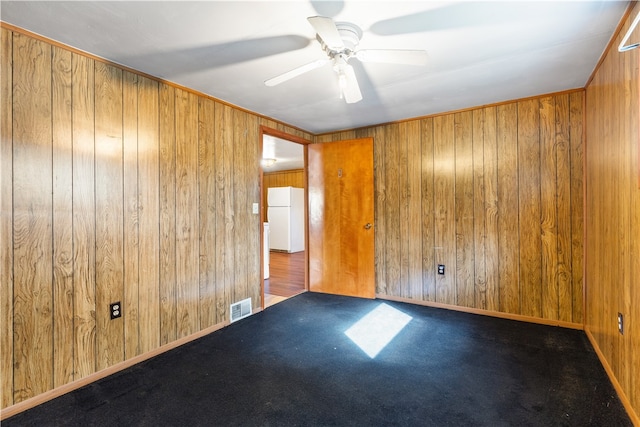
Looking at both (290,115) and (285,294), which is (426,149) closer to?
(290,115)

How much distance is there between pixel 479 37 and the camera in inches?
72.7

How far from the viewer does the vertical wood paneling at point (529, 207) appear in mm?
2896

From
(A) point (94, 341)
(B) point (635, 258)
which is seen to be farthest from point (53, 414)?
(B) point (635, 258)

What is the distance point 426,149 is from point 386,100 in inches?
34.4

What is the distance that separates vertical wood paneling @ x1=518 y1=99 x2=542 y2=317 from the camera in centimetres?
290

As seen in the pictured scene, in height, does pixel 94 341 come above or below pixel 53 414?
Result: above

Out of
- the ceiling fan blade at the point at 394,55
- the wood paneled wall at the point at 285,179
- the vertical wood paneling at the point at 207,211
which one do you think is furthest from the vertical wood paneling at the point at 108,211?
the wood paneled wall at the point at 285,179

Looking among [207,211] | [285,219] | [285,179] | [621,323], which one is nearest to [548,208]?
[621,323]

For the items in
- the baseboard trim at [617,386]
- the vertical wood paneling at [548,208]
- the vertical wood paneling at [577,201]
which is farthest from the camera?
the vertical wood paneling at [548,208]

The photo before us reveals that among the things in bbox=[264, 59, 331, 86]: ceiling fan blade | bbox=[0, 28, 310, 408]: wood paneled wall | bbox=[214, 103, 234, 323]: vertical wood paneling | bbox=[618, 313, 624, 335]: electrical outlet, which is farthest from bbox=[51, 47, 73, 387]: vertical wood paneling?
bbox=[618, 313, 624, 335]: electrical outlet

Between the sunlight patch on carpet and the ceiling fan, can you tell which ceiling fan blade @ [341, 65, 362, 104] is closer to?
the ceiling fan

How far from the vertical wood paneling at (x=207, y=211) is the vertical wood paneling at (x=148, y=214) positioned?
1.30 feet

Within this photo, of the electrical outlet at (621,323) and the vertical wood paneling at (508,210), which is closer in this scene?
the electrical outlet at (621,323)

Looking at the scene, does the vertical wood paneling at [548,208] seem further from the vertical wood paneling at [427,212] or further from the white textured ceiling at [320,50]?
the vertical wood paneling at [427,212]
